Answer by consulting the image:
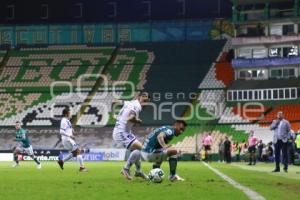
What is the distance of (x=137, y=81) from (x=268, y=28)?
14.2 meters

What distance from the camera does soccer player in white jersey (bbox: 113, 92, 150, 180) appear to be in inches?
661

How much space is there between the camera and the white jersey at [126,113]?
55.5 feet

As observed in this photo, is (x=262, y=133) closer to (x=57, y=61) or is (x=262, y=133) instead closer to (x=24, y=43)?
(x=57, y=61)

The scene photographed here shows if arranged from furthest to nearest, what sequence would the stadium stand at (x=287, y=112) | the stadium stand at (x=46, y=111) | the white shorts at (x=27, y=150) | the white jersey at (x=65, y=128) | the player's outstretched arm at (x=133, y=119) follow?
the stadium stand at (x=46, y=111)
the stadium stand at (x=287, y=112)
the white shorts at (x=27, y=150)
the white jersey at (x=65, y=128)
the player's outstretched arm at (x=133, y=119)

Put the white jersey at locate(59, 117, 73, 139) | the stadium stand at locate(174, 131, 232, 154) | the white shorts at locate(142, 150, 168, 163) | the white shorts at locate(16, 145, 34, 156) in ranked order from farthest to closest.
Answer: the stadium stand at locate(174, 131, 232, 154) → the white shorts at locate(16, 145, 34, 156) → the white jersey at locate(59, 117, 73, 139) → the white shorts at locate(142, 150, 168, 163)

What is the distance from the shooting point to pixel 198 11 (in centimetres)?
7025

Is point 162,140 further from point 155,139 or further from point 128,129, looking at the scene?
point 128,129

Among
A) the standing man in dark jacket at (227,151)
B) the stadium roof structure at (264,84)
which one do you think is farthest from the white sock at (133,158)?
the stadium roof structure at (264,84)

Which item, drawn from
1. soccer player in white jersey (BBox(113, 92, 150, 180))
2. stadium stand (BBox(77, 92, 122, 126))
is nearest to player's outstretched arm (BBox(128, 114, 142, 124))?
soccer player in white jersey (BBox(113, 92, 150, 180))

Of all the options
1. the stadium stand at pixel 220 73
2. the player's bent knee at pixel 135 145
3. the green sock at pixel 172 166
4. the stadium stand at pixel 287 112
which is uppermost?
the stadium stand at pixel 220 73

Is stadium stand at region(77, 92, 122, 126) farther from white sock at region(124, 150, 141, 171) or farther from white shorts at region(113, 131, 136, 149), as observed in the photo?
white sock at region(124, 150, 141, 171)

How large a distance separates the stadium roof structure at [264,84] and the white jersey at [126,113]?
4505 cm

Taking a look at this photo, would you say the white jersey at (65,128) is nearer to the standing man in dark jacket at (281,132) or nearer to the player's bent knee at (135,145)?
the standing man in dark jacket at (281,132)

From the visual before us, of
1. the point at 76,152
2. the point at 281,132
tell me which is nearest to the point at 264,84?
the point at 281,132
